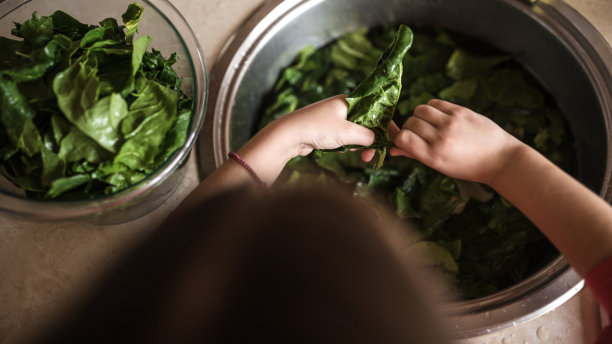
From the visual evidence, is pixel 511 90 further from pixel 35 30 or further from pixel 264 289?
pixel 35 30

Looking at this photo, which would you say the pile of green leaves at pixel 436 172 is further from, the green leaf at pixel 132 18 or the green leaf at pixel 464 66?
the green leaf at pixel 132 18

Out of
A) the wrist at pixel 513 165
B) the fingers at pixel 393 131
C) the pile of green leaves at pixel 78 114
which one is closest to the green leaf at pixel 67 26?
the pile of green leaves at pixel 78 114

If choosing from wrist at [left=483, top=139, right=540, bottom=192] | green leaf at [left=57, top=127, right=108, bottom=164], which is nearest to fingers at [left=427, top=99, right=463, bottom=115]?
wrist at [left=483, top=139, right=540, bottom=192]

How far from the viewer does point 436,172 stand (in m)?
1.04

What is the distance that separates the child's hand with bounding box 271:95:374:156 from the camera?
777 mm

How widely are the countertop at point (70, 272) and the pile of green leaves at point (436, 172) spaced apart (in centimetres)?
15

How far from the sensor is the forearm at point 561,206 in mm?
642

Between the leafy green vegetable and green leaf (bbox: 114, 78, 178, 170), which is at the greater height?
the leafy green vegetable

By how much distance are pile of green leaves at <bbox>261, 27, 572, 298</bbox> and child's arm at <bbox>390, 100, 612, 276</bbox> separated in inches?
7.5

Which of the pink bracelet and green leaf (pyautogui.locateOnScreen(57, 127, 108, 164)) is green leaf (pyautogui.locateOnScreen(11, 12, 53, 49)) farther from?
the pink bracelet

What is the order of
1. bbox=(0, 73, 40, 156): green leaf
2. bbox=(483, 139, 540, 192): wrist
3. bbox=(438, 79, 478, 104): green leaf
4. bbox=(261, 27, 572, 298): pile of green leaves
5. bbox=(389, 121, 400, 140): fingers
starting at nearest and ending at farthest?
bbox=(0, 73, 40, 156): green leaf
bbox=(483, 139, 540, 192): wrist
bbox=(389, 121, 400, 140): fingers
bbox=(261, 27, 572, 298): pile of green leaves
bbox=(438, 79, 478, 104): green leaf

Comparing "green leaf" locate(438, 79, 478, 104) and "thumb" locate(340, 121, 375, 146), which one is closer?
"thumb" locate(340, 121, 375, 146)

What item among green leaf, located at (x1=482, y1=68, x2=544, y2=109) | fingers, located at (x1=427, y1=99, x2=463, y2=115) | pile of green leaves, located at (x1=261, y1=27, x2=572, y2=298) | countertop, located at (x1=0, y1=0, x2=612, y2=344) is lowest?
countertop, located at (x1=0, y1=0, x2=612, y2=344)

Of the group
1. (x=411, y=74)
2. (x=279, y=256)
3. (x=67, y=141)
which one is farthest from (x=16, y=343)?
(x=411, y=74)
